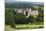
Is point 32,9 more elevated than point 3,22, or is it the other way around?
point 32,9

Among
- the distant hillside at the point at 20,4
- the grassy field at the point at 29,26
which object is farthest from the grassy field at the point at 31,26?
the distant hillside at the point at 20,4

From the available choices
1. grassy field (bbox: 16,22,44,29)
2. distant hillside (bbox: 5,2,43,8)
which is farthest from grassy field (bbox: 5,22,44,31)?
distant hillside (bbox: 5,2,43,8)

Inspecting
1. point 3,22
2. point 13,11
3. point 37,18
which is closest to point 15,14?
point 13,11

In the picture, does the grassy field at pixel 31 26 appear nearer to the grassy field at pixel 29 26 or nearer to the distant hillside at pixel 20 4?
the grassy field at pixel 29 26

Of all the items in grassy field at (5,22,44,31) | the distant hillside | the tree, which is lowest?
grassy field at (5,22,44,31)

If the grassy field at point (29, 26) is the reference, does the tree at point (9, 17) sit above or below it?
above

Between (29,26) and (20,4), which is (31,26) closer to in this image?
(29,26)

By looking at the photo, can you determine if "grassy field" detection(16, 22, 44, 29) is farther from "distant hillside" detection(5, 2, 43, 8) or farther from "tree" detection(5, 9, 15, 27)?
"distant hillside" detection(5, 2, 43, 8)

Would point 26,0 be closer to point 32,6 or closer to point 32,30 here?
point 32,6

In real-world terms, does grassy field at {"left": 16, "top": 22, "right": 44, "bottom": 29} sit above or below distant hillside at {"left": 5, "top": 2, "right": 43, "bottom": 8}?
below

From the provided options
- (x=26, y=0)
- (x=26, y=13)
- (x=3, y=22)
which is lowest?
(x=3, y=22)
